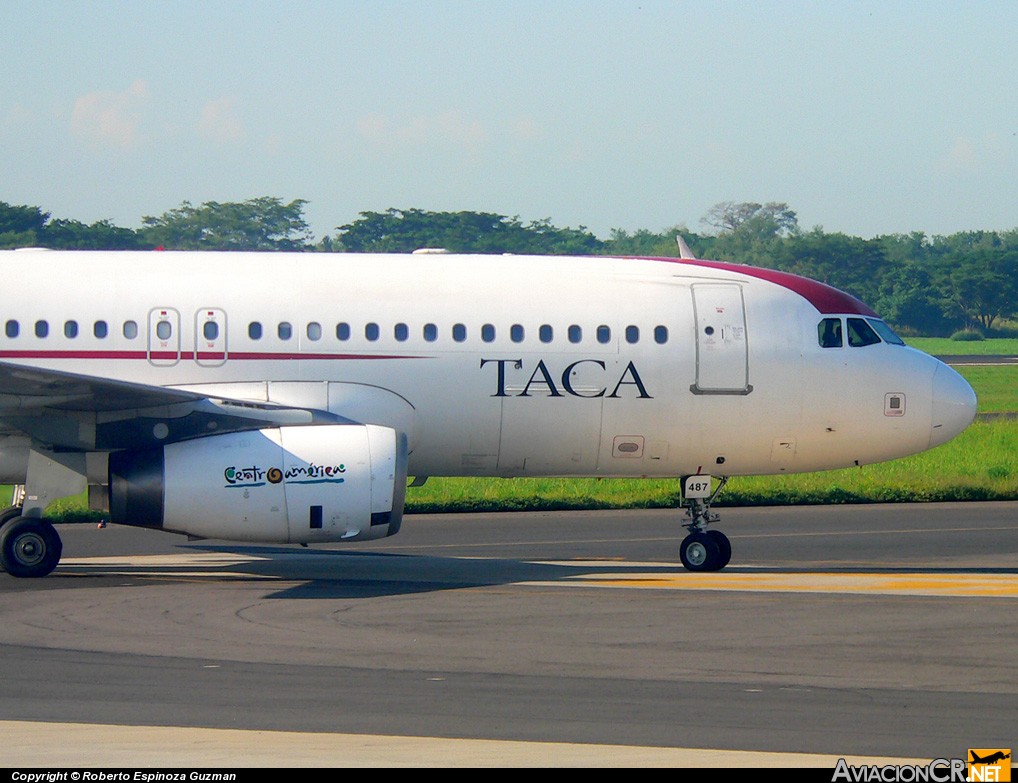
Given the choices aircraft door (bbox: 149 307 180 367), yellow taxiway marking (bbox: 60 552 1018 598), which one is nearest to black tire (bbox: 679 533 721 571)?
yellow taxiway marking (bbox: 60 552 1018 598)

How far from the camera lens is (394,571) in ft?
63.0

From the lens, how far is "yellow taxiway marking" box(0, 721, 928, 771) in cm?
860

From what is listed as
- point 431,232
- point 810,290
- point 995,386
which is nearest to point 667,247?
point 431,232

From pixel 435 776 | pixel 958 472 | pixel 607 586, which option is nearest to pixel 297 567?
pixel 607 586

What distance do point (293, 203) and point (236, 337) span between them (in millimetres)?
91455

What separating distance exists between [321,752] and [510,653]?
453 centimetres

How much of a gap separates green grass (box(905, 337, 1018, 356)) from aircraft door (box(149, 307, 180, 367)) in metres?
79.7

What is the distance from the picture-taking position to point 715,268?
65.3 ft

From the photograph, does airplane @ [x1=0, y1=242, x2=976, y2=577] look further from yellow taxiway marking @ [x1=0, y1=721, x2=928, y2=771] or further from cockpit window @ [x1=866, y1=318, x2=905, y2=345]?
yellow taxiway marking @ [x1=0, y1=721, x2=928, y2=771]

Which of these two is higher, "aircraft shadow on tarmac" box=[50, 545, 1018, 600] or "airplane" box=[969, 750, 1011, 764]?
"airplane" box=[969, 750, 1011, 764]

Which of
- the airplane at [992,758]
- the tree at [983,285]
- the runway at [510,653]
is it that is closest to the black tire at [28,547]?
the runway at [510,653]

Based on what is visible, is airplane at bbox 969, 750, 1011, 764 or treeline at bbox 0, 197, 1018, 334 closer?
airplane at bbox 969, 750, 1011, 764

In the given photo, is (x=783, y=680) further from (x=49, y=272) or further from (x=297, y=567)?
(x=49, y=272)

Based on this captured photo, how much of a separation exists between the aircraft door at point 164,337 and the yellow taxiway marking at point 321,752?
895 cm
